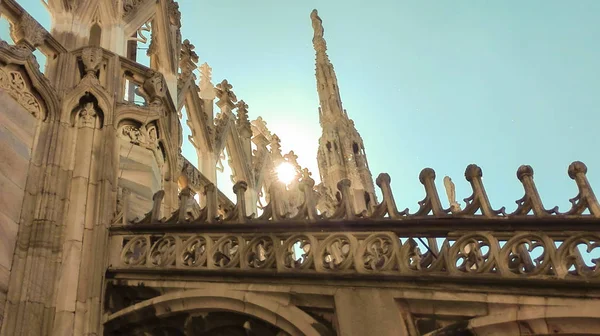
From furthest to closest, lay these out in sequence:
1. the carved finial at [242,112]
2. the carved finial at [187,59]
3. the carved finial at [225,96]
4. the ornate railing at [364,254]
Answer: the carved finial at [242,112], the carved finial at [225,96], the carved finial at [187,59], the ornate railing at [364,254]

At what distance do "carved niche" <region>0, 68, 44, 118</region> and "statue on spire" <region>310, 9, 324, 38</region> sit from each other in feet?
39.8

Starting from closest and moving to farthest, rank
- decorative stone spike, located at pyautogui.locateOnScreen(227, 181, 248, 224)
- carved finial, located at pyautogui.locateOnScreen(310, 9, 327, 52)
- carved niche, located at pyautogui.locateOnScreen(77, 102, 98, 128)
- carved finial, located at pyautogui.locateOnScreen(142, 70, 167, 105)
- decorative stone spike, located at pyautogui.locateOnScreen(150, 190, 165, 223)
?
decorative stone spike, located at pyautogui.locateOnScreen(227, 181, 248, 224) → decorative stone spike, located at pyautogui.locateOnScreen(150, 190, 165, 223) → carved niche, located at pyautogui.locateOnScreen(77, 102, 98, 128) → carved finial, located at pyautogui.locateOnScreen(142, 70, 167, 105) → carved finial, located at pyautogui.locateOnScreen(310, 9, 327, 52)

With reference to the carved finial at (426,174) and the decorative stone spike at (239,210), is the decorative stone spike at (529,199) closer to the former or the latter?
the carved finial at (426,174)

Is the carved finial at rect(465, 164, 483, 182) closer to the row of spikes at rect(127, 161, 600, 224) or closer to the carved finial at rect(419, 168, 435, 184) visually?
the row of spikes at rect(127, 161, 600, 224)

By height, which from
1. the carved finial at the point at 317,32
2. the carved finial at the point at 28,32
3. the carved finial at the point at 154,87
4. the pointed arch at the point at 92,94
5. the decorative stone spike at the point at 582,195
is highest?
the carved finial at the point at 317,32

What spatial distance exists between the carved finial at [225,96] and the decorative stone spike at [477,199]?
8.86 m

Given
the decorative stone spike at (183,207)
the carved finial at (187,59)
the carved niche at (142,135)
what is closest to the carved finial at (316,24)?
the carved finial at (187,59)

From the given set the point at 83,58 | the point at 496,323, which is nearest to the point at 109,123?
the point at 83,58

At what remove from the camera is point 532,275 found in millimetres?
5488

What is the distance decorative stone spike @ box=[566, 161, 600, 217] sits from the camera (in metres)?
5.73

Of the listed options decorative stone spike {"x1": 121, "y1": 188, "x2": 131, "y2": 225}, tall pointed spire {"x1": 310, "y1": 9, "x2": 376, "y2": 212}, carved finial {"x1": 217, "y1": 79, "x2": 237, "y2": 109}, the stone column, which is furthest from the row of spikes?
→ carved finial {"x1": 217, "y1": 79, "x2": 237, "y2": 109}

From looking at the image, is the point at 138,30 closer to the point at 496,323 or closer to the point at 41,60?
the point at 41,60

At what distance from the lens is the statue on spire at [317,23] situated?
63.3 feet

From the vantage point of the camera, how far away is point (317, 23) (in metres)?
20.0
